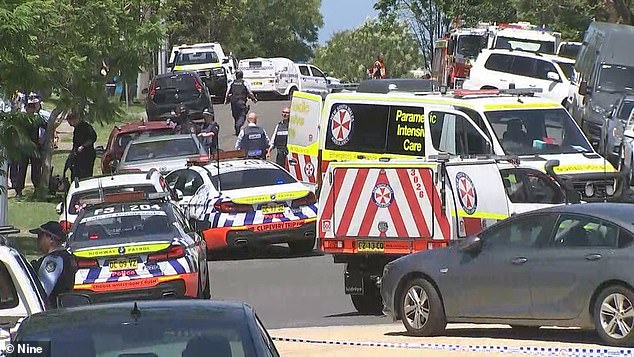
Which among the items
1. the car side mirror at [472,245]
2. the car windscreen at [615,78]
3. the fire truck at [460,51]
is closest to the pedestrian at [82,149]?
the car windscreen at [615,78]

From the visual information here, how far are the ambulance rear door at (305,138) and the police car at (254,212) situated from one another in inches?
34.6

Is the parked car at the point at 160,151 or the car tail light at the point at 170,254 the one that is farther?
the parked car at the point at 160,151

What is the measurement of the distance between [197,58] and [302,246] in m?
29.7

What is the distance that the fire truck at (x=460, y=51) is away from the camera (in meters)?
39.0

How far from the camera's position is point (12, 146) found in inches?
796

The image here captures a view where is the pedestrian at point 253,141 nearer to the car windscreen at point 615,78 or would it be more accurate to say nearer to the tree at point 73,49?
the tree at point 73,49

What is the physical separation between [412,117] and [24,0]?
5.98 metres

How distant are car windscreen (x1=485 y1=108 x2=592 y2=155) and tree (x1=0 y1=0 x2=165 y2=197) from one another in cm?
676

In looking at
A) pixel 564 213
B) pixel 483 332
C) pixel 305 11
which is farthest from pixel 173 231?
pixel 305 11

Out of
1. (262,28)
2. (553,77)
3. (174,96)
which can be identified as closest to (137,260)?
(553,77)

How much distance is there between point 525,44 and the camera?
129 ft

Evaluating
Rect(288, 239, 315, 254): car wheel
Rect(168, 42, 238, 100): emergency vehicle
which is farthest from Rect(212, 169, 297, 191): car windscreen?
Rect(168, 42, 238, 100): emergency vehicle

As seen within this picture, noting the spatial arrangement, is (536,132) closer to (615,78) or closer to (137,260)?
(137,260)

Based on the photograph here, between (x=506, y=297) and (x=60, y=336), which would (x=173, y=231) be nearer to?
(x=506, y=297)
